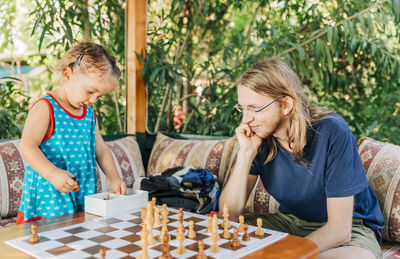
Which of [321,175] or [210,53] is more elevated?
[210,53]

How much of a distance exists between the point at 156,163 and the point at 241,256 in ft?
7.40

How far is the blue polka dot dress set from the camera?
6.09ft

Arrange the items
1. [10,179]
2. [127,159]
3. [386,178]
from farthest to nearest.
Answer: [127,159] < [10,179] < [386,178]

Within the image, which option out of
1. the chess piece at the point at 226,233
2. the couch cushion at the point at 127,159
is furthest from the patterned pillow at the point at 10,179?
the chess piece at the point at 226,233

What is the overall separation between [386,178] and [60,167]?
1.83 m

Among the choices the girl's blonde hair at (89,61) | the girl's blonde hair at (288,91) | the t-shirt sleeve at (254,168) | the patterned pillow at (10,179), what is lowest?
the patterned pillow at (10,179)

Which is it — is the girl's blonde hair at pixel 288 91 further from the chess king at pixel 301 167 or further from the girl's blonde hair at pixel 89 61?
the girl's blonde hair at pixel 89 61

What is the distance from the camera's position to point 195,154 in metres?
3.18

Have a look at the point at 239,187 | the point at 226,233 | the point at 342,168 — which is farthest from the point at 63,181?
the point at 342,168

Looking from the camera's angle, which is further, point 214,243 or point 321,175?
point 321,175

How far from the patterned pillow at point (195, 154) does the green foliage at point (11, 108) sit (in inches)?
43.8

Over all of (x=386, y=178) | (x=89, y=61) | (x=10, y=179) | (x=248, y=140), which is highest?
(x=89, y=61)

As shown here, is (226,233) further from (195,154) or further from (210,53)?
(210,53)

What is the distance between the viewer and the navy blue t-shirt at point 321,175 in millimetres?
1666
